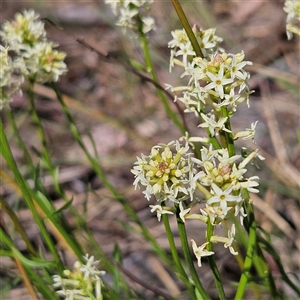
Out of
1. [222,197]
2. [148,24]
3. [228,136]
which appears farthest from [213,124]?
[148,24]

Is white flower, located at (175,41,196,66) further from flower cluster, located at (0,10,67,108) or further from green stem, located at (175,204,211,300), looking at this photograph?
flower cluster, located at (0,10,67,108)

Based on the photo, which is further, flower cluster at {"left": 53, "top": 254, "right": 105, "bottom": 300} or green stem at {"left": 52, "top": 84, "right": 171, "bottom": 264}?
green stem at {"left": 52, "top": 84, "right": 171, "bottom": 264}

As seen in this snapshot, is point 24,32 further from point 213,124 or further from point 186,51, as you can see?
point 213,124

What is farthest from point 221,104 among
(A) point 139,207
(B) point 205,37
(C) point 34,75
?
(A) point 139,207

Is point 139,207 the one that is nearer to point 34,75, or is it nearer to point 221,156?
point 34,75

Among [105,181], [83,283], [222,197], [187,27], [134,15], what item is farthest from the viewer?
[105,181]

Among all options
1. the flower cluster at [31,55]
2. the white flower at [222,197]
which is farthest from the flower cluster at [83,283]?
the flower cluster at [31,55]

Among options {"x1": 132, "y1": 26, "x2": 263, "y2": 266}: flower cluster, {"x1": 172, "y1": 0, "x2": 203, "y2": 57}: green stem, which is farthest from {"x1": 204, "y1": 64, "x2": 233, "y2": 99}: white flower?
{"x1": 172, "y1": 0, "x2": 203, "y2": 57}: green stem

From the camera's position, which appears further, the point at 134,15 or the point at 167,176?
the point at 134,15
